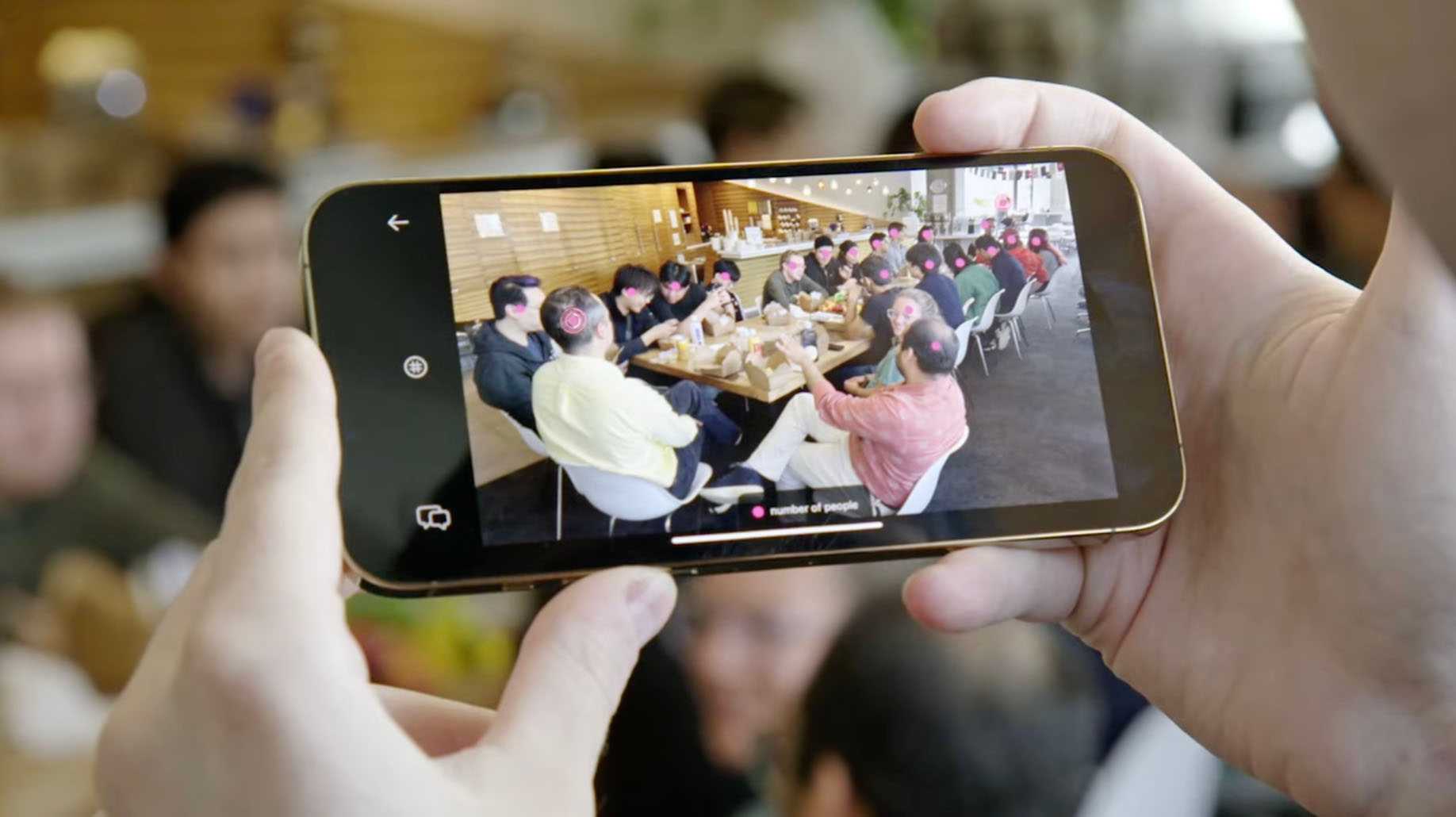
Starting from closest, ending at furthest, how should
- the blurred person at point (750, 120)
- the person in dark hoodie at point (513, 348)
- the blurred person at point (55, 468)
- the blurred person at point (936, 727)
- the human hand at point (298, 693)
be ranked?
the human hand at point (298, 693) → the person in dark hoodie at point (513, 348) → the blurred person at point (936, 727) → the blurred person at point (55, 468) → the blurred person at point (750, 120)

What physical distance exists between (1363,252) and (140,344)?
7.43ft

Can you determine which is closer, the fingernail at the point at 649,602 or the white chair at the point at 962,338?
the fingernail at the point at 649,602

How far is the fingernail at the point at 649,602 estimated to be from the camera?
0.56 meters

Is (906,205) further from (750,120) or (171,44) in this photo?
(171,44)

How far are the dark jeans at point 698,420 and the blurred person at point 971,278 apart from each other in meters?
0.16

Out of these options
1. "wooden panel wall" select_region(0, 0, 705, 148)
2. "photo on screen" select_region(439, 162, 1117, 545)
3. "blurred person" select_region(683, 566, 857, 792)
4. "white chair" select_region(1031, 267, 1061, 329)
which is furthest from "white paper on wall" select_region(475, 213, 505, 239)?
"wooden panel wall" select_region(0, 0, 705, 148)

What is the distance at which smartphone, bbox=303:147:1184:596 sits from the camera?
2.15ft

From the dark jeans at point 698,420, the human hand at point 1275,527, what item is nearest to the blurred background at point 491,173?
the human hand at point 1275,527

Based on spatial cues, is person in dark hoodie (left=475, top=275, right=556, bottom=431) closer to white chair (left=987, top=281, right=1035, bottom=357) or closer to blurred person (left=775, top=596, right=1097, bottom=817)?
white chair (left=987, top=281, right=1035, bottom=357)

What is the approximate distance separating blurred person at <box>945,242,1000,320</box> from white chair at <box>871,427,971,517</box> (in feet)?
0.33

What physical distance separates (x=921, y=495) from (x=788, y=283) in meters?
0.15

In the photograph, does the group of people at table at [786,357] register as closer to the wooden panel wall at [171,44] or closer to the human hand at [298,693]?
the human hand at [298,693]

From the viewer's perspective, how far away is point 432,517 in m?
0.65

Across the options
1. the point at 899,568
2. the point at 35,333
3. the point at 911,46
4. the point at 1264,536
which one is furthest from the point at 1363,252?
the point at 35,333
